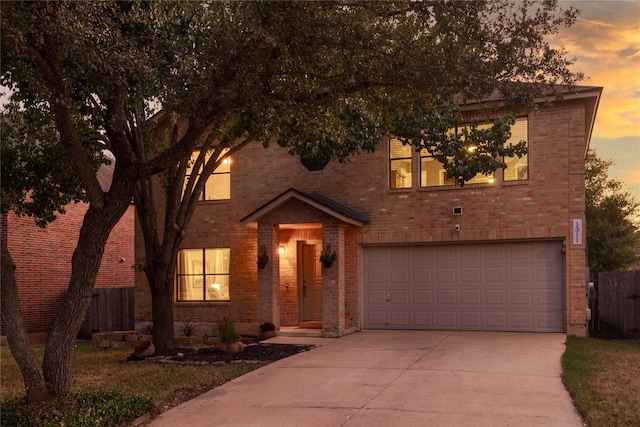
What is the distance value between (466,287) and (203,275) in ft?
24.6

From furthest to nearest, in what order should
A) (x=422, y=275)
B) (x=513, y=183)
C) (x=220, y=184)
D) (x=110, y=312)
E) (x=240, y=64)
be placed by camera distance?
(x=110, y=312), (x=220, y=184), (x=422, y=275), (x=513, y=183), (x=240, y=64)

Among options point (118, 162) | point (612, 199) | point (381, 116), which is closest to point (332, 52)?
point (381, 116)

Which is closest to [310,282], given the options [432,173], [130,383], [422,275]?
[422,275]

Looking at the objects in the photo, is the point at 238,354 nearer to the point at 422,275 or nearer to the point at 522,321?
the point at 422,275

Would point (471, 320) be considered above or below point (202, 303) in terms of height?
below

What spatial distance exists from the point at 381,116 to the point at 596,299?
9227mm

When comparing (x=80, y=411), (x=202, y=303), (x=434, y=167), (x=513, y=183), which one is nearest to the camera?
(x=80, y=411)

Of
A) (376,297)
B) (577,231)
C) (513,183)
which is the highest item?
(513,183)

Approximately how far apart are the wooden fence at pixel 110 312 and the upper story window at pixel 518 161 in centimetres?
1239

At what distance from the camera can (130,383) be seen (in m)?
10.3

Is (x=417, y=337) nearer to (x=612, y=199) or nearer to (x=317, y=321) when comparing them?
(x=317, y=321)

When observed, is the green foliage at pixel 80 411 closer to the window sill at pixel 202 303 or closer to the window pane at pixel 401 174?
the window sill at pixel 202 303

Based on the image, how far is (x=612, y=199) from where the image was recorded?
25156mm

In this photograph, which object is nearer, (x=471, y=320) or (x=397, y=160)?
(x=471, y=320)
